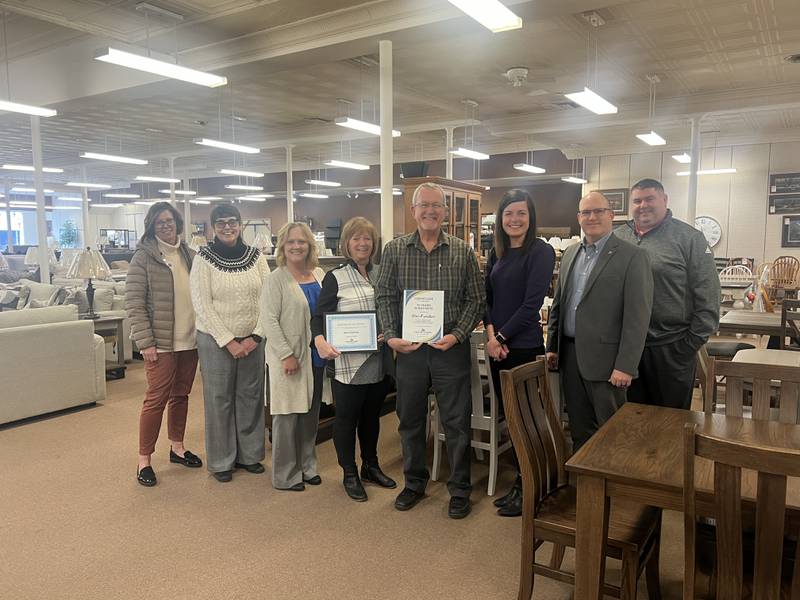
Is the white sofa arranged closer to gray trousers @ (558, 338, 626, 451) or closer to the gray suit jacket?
gray trousers @ (558, 338, 626, 451)

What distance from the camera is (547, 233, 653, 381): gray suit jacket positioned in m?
2.58

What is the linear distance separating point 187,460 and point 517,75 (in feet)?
20.1

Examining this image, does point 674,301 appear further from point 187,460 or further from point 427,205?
point 187,460

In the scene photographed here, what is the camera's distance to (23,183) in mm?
19969

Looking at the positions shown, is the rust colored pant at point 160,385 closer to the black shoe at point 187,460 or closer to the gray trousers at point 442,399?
the black shoe at point 187,460

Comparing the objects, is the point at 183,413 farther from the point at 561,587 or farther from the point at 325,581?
the point at 561,587

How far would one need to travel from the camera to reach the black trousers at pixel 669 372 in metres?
2.86

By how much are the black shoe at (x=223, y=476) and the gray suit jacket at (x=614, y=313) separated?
7.03 feet

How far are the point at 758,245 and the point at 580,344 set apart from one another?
428 inches

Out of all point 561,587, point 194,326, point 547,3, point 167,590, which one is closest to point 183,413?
point 194,326

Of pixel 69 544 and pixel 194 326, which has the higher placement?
pixel 194 326

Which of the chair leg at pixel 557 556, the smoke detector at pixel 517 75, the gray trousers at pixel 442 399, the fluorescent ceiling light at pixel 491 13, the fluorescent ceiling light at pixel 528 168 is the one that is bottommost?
the chair leg at pixel 557 556

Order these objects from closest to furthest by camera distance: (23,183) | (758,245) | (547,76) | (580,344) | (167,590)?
(167,590), (580,344), (547,76), (758,245), (23,183)

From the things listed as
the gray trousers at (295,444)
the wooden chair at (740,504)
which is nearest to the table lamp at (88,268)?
the gray trousers at (295,444)
